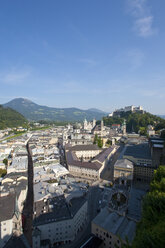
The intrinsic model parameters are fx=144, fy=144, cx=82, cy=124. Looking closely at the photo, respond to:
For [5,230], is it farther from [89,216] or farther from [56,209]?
[89,216]

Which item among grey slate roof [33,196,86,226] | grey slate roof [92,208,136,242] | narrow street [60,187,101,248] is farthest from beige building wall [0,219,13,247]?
grey slate roof [92,208,136,242]

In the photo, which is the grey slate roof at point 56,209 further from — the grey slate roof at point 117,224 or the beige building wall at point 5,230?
the grey slate roof at point 117,224

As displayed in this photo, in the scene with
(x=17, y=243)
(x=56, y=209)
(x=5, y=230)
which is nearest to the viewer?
(x=17, y=243)

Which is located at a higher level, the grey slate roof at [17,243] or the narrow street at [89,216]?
the grey slate roof at [17,243]

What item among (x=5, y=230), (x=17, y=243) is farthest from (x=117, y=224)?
(x=5, y=230)

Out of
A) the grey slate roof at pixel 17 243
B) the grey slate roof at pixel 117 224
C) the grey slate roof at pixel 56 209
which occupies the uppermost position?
the grey slate roof at pixel 56 209

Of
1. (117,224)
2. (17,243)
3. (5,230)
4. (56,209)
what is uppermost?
(56,209)

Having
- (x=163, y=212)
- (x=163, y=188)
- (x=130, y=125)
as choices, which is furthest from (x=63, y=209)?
(x=130, y=125)

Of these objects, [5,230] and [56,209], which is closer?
[5,230]

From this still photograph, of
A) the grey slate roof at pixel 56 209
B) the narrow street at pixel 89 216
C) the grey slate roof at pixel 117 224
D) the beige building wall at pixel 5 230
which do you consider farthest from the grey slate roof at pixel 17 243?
the grey slate roof at pixel 117 224

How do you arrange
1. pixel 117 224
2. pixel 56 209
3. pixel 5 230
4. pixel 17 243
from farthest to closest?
pixel 56 209, pixel 117 224, pixel 5 230, pixel 17 243

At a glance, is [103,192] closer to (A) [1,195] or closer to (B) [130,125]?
(A) [1,195]
